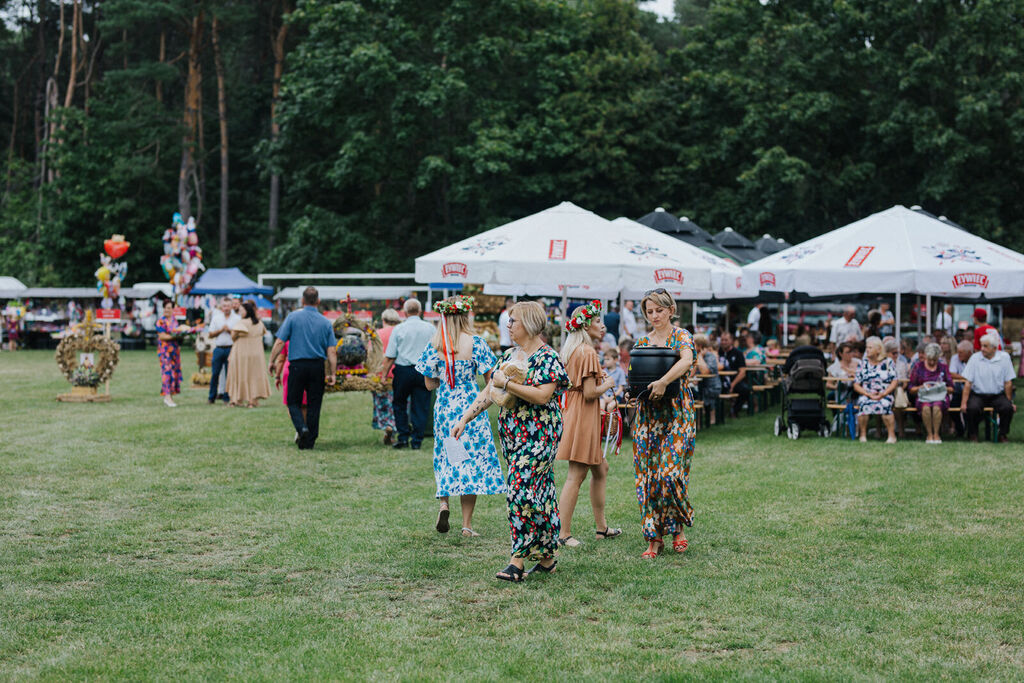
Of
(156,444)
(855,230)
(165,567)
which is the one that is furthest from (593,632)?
(855,230)

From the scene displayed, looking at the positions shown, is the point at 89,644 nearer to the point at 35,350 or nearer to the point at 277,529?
the point at 277,529

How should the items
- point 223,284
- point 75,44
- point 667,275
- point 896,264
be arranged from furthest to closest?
1. point 75,44
2. point 223,284
3. point 896,264
4. point 667,275

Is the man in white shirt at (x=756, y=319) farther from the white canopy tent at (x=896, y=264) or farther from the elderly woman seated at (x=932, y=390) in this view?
the elderly woman seated at (x=932, y=390)

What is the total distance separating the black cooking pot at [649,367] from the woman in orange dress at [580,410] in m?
0.36

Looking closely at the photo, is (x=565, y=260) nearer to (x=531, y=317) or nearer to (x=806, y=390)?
(x=806, y=390)

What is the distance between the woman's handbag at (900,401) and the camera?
12672 mm

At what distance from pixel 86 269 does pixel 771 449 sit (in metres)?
37.8

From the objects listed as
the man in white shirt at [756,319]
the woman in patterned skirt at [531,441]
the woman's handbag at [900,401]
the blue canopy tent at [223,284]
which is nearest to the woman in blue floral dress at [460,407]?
the woman in patterned skirt at [531,441]

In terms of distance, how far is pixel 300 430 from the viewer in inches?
473

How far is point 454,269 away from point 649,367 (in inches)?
220

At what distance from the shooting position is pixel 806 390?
13055 millimetres

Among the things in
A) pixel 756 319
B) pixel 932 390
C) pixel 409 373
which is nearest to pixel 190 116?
pixel 756 319

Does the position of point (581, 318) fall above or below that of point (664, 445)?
above

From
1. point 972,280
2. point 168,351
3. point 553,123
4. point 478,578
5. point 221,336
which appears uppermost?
point 553,123
